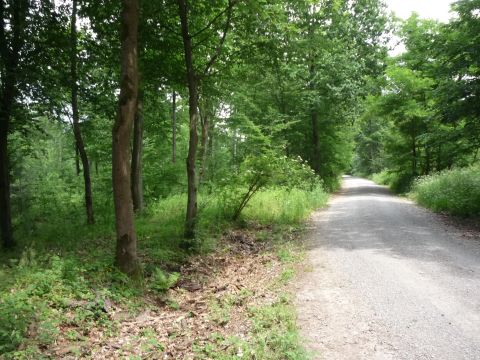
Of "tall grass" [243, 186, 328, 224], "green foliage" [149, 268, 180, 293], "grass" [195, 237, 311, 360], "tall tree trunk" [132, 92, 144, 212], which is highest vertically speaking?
"tall tree trunk" [132, 92, 144, 212]

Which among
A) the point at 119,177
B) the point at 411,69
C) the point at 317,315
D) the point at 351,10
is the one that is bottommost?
the point at 317,315

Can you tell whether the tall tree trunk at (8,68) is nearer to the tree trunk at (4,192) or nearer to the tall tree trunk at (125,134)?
the tree trunk at (4,192)

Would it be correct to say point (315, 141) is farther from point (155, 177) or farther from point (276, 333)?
point (276, 333)

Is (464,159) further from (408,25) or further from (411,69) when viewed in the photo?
(408,25)

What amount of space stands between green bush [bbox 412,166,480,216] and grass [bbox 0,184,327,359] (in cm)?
764

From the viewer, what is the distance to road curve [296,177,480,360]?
407 centimetres

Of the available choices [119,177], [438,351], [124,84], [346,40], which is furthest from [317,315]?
[346,40]

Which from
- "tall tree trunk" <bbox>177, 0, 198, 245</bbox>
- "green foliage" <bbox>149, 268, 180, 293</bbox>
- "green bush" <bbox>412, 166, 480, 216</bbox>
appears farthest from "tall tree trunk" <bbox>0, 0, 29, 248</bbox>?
"green bush" <bbox>412, 166, 480, 216</bbox>

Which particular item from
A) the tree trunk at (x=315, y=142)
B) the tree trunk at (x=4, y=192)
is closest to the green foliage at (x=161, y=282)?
the tree trunk at (x=4, y=192)

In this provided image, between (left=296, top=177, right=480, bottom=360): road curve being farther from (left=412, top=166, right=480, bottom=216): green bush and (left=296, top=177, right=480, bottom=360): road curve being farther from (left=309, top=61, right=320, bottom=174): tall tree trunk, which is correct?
(left=309, top=61, right=320, bottom=174): tall tree trunk

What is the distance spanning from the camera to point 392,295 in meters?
5.47

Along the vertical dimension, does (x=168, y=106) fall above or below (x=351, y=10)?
below

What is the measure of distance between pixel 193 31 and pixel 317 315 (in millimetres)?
7460

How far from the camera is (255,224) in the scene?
11.4 metres
